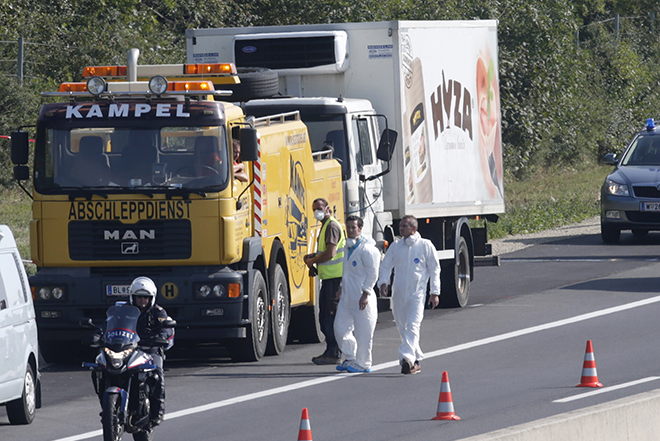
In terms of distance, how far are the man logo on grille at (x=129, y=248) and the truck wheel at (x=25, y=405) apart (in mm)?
2493

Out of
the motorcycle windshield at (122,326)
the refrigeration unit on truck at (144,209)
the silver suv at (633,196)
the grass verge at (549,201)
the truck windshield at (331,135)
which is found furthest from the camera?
the grass verge at (549,201)

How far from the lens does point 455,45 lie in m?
18.2

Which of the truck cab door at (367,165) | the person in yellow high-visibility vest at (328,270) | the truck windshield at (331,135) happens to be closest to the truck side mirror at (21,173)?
the person in yellow high-visibility vest at (328,270)

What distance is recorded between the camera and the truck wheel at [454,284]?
17766mm

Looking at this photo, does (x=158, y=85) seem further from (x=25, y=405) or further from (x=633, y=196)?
(x=633, y=196)

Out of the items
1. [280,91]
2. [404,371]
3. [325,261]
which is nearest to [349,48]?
[280,91]

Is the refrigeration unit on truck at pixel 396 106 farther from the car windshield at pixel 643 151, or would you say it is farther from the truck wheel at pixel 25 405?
the car windshield at pixel 643 151

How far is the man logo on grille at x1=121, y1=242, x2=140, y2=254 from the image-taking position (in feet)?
42.5

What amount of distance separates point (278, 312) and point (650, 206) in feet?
40.4

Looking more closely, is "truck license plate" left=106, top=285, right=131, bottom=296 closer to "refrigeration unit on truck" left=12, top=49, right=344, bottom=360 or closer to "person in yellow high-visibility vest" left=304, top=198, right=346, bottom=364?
"refrigeration unit on truck" left=12, top=49, right=344, bottom=360

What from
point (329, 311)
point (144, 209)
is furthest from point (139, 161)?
point (329, 311)

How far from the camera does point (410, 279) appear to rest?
41.9ft

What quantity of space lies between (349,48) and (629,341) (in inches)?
222

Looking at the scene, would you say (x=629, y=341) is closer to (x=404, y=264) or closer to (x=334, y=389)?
(x=404, y=264)
